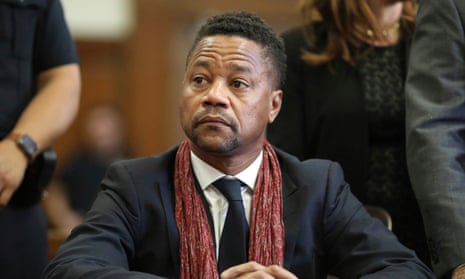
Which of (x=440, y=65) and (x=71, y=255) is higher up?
(x=440, y=65)

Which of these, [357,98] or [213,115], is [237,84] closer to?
[213,115]

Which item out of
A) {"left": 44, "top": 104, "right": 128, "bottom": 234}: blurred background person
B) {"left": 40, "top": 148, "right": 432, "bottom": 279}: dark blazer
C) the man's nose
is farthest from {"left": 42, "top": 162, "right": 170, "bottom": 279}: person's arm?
{"left": 44, "top": 104, "right": 128, "bottom": 234}: blurred background person

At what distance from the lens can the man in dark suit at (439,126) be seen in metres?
1.91

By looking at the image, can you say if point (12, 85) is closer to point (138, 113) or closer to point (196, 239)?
point (196, 239)

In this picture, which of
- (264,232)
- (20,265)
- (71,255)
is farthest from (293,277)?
(20,265)

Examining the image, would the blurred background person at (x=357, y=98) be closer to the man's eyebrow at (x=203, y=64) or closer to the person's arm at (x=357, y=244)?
the person's arm at (x=357, y=244)

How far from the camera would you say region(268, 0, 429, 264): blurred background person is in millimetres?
2395

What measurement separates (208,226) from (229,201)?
75 millimetres

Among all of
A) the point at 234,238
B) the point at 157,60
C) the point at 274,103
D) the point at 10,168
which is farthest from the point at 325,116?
the point at 157,60

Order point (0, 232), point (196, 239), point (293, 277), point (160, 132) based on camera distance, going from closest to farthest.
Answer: point (293, 277) → point (196, 239) → point (0, 232) → point (160, 132)

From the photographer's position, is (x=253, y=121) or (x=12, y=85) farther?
(x=12, y=85)

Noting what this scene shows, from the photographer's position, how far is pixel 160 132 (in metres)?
7.10

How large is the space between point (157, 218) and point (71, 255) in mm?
214

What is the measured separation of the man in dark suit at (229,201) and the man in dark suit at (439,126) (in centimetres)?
9
